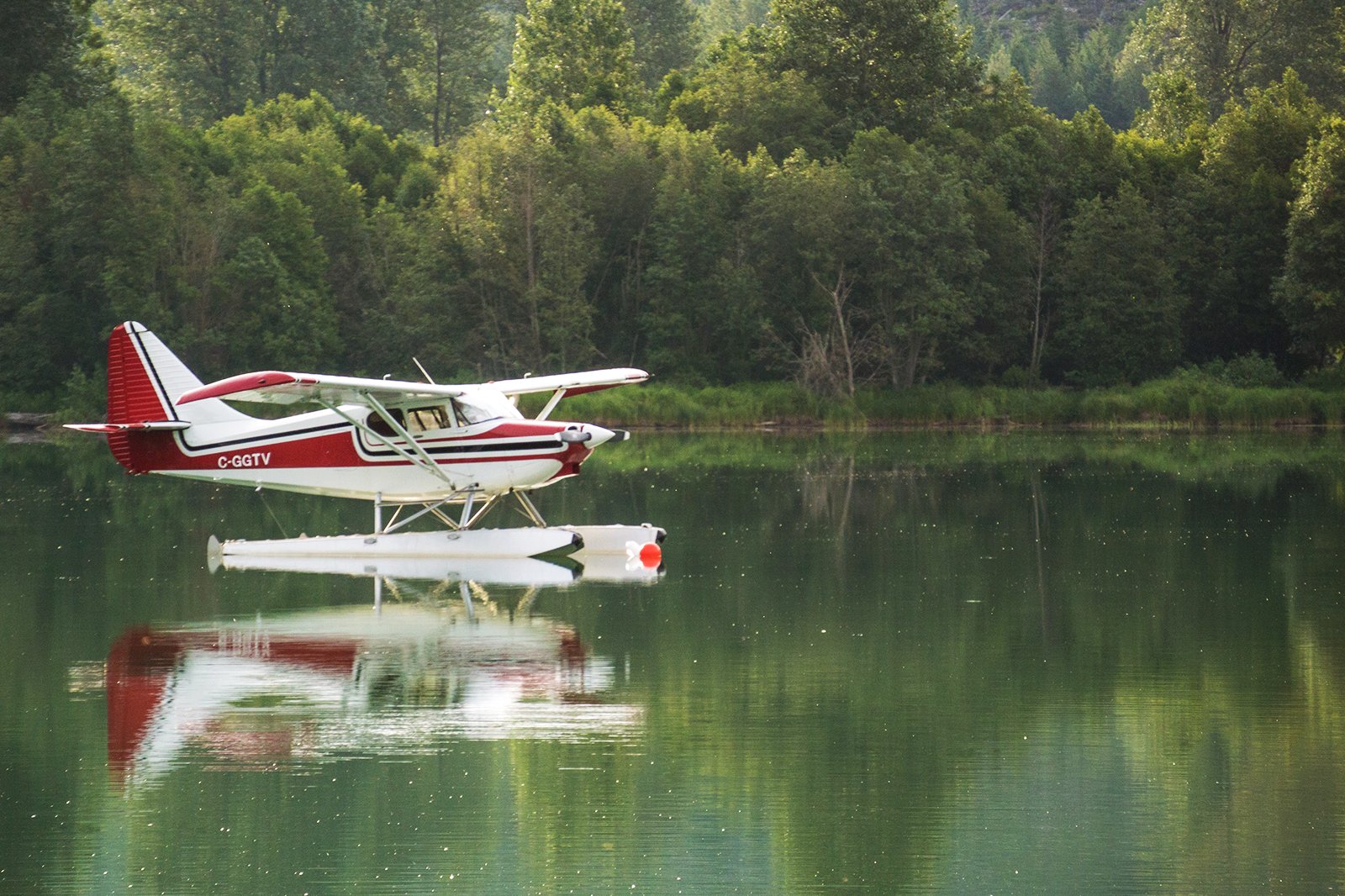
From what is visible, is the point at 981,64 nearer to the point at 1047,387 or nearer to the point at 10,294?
the point at 1047,387

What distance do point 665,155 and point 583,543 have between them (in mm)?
32076

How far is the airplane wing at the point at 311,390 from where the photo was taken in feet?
47.2

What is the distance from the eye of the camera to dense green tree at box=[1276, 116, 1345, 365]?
137 feet

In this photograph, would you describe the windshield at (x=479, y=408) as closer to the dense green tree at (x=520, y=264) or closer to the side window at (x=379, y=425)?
the side window at (x=379, y=425)

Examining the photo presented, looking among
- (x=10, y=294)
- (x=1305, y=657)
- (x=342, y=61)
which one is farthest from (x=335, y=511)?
(x=342, y=61)

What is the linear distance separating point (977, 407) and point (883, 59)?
1364 centimetres

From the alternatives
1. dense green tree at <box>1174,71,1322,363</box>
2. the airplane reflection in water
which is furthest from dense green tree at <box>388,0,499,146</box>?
the airplane reflection in water

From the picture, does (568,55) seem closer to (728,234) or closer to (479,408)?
(728,234)

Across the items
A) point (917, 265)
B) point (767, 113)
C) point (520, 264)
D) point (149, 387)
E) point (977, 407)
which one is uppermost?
point (767, 113)

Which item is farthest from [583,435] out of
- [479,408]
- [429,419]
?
[429,419]

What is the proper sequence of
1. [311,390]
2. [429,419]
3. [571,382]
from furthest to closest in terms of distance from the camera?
1. [571,382]
2. [429,419]
3. [311,390]

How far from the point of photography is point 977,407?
A: 41.8 meters

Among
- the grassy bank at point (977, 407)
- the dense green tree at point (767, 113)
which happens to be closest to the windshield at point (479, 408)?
the grassy bank at point (977, 407)

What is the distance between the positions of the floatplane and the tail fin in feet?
0.04
